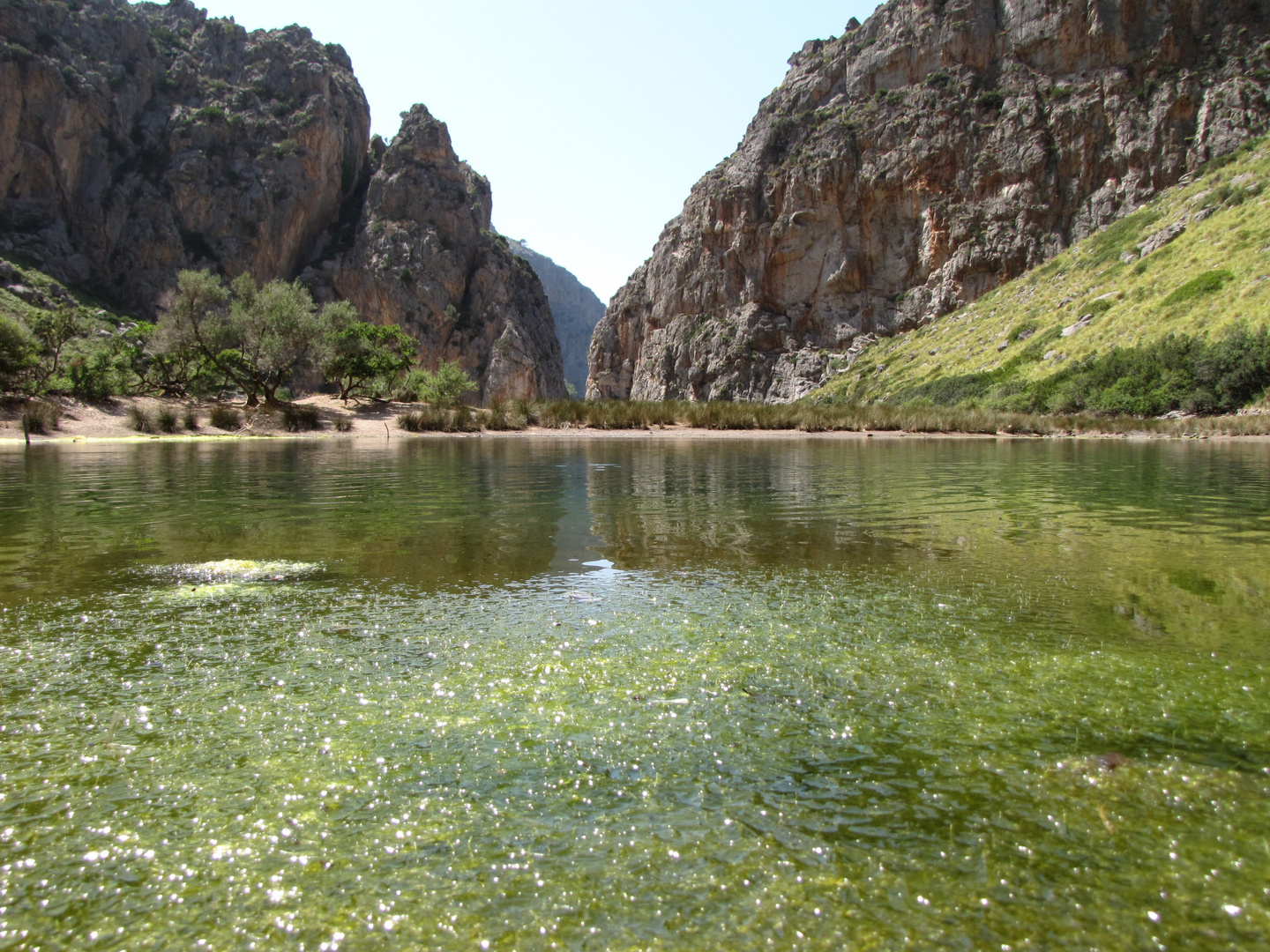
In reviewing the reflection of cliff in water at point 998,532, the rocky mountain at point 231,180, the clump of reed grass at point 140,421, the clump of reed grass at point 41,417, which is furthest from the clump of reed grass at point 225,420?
the rocky mountain at point 231,180

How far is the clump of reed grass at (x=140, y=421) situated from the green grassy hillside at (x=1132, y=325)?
189ft

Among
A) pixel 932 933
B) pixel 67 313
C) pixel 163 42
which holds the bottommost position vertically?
pixel 932 933

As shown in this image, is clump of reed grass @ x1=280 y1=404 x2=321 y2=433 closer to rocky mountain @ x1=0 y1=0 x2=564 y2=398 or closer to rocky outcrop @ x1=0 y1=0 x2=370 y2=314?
rocky mountain @ x1=0 y1=0 x2=564 y2=398

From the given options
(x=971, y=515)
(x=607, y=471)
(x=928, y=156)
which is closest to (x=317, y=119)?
(x=928, y=156)

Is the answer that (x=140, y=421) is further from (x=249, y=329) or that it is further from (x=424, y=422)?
(x=424, y=422)

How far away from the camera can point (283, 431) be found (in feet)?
144

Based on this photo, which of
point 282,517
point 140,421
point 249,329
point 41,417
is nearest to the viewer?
point 282,517

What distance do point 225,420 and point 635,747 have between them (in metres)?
44.3

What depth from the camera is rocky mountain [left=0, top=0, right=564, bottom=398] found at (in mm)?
87688

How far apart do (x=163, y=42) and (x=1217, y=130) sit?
132288 mm

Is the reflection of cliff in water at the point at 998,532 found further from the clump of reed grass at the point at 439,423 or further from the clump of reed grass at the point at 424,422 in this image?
the clump of reed grass at the point at 424,422

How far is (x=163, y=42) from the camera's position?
104 meters

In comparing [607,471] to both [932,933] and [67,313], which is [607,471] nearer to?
[932,933]

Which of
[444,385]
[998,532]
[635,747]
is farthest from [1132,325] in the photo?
[635,747]
